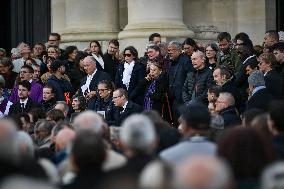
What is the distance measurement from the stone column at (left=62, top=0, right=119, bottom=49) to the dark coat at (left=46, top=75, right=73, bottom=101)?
11.4ft

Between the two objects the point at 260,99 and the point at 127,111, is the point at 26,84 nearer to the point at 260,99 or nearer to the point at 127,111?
the point at 127,111

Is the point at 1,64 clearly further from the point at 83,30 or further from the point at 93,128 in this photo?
the point at 93,128

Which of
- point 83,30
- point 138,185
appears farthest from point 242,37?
point 138,185

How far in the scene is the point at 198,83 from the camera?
46.8 feet

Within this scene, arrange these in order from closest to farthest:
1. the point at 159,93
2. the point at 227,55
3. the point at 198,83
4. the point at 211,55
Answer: the point at 198,83, the point at 159,93, the point at 211,55, the point at 227,55

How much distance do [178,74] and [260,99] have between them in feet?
8.70

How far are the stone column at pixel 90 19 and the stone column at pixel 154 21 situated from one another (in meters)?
1.21

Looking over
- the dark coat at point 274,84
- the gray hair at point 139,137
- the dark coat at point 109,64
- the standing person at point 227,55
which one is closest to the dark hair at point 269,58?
the dark coat at point 274,84

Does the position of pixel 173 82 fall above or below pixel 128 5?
below

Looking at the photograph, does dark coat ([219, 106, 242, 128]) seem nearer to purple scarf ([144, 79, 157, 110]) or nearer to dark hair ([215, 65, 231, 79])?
dark hair ([215, 65, 231, 79])

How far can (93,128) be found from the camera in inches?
341

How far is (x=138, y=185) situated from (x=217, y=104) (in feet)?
21.6

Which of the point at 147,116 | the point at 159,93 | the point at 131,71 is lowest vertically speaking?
the point at 147,116

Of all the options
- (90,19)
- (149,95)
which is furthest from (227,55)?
(90,19)
